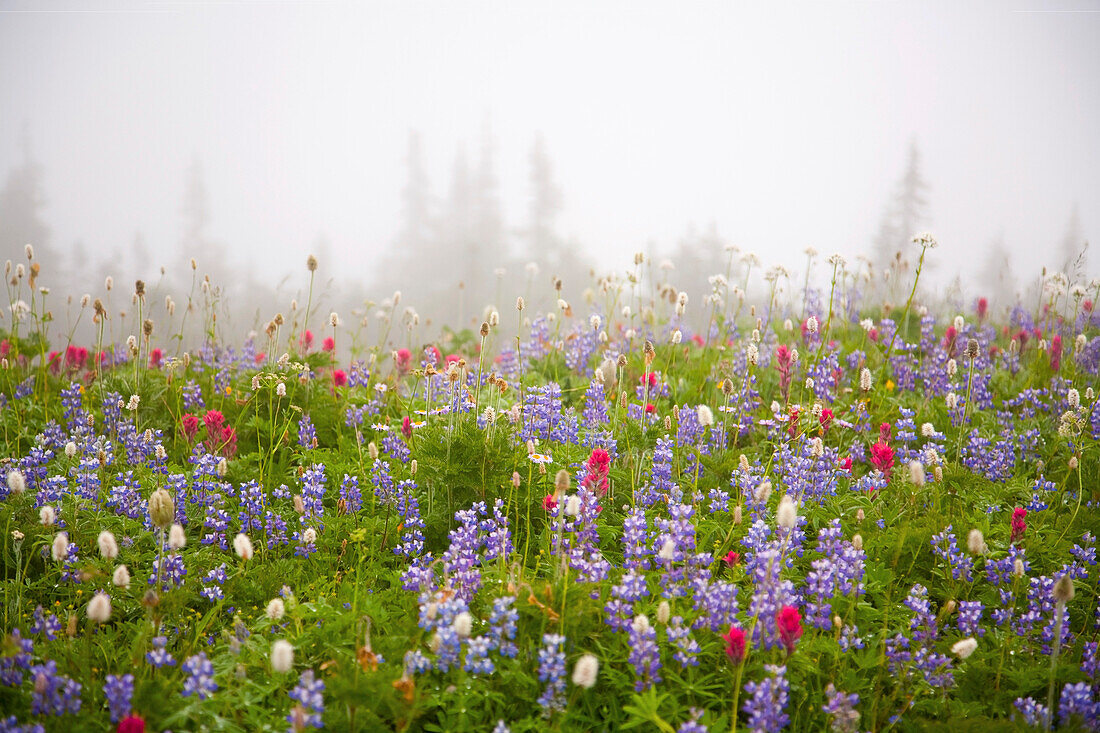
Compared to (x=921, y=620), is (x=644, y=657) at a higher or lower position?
higher

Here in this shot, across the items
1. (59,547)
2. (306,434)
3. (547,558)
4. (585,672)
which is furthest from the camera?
(306,434)

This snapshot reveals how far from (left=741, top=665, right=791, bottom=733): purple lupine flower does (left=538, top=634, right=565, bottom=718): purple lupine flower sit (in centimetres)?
62

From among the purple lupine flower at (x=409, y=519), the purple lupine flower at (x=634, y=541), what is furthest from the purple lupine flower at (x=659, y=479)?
the purple lupine flower at (x=409, y=519)

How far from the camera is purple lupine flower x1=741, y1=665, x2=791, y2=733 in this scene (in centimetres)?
200

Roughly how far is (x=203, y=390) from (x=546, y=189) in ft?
118

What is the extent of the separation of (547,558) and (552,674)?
108 cm

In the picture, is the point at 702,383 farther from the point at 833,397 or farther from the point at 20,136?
the point at 20,136

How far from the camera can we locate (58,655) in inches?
97.0

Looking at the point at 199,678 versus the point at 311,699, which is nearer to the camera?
the point at 311,699

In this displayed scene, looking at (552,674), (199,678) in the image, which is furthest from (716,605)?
(199,678)

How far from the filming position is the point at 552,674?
2.10 m

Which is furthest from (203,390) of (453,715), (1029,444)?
(1029,444)

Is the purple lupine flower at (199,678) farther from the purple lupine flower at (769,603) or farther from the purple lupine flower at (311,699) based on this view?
the purple lupine flower at (769,603)

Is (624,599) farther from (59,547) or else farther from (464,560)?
(59,547)
